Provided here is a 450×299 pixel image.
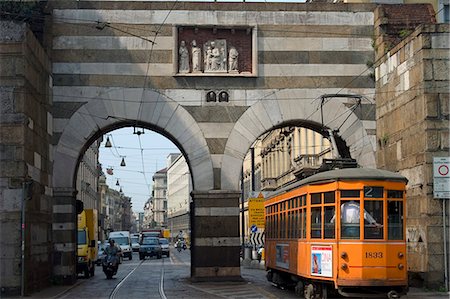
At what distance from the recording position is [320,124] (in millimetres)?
24797

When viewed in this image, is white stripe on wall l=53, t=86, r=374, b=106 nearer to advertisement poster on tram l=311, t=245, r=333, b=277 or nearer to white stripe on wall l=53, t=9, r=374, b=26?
white stripe on wall l=53, t=9, r=374, b=26

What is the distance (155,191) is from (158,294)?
498ft

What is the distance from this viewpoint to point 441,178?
63.9 feet

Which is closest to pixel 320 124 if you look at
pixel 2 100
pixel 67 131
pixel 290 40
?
pixel 290 40

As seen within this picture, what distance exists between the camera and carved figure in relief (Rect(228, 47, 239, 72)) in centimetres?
2456

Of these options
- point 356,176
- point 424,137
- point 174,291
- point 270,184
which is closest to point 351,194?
point 356,176

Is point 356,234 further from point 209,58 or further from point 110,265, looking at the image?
point 110,265

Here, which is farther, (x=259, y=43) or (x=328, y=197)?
(x=259, y=43)

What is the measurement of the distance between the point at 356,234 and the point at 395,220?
0.97 meters

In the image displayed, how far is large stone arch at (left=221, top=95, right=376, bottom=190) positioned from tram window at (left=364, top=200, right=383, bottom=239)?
9.03 meters

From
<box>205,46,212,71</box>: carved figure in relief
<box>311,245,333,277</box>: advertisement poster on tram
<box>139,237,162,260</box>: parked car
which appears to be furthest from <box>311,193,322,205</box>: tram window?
<box>139,237,162,260</box>: parked car

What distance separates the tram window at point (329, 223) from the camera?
15820 millimetres

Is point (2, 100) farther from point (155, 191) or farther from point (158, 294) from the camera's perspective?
point (155, 191)

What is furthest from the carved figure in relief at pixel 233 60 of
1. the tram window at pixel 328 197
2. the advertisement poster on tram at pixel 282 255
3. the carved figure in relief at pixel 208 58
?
the tram window at pixel 328 197
